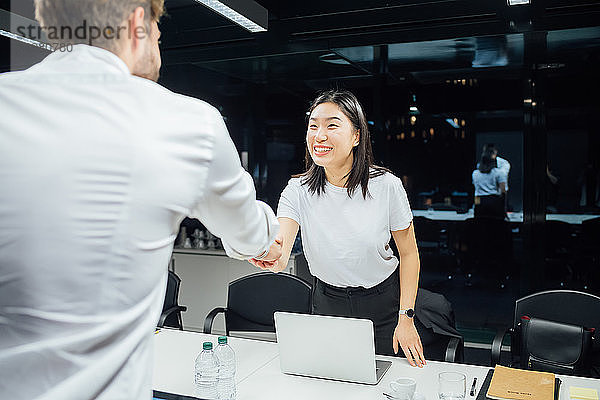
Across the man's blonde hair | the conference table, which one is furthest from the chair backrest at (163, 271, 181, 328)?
the man's blonde hair

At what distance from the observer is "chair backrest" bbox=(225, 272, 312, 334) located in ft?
11.4

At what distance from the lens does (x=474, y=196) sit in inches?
207

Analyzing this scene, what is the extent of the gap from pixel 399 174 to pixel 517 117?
3.93ft

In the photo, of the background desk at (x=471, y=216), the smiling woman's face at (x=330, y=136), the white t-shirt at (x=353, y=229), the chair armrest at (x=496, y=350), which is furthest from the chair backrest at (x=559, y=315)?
the background desk at (x=471, y=216)

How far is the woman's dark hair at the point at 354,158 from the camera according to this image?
2576 millimetres

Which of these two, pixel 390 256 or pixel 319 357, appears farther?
pixel 390 256

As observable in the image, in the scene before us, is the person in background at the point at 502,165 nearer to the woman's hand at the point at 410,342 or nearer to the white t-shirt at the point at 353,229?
the white t-shirt at the point at 353,229

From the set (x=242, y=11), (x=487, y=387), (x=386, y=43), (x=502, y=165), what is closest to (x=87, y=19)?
(x=487, y=387)

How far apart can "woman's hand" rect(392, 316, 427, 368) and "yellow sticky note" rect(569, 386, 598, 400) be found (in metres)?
0.56

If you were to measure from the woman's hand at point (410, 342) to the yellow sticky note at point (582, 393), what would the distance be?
561 mm

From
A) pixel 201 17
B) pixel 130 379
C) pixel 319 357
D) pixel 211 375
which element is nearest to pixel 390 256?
pixel 319 357

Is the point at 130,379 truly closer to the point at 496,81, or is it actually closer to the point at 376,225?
the point at 376,225

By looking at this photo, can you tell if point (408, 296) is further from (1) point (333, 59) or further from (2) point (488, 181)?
(1) point (333, 59)

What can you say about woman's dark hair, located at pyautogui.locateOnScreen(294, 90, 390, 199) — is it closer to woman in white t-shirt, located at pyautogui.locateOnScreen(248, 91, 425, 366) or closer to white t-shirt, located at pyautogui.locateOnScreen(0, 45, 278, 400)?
woman in white t-shirt, located at pyautogui.locateOnScreen(248, 91, 425, 366)
